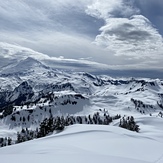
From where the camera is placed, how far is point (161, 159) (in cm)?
2278

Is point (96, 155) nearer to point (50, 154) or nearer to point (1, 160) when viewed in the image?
point (50, 154)

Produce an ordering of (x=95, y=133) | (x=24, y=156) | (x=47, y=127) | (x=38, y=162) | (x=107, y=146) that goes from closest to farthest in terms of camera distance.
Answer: (x=38, y=162) → (x=24, y=156) → (x=107, y=146) → (x=95, y=133) → (x=47, y=127)

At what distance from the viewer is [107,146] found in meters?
28.9

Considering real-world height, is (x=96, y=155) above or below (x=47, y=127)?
above

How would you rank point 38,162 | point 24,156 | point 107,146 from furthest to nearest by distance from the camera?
point 107,146 → point 24,156 → point 38,162

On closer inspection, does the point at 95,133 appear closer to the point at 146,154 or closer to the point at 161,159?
the point at 146,154

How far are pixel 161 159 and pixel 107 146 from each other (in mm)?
7835

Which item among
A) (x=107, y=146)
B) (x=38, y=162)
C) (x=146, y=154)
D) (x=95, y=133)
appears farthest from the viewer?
(x=95, y=133)

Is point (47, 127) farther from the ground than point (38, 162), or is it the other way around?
point (38, 162)

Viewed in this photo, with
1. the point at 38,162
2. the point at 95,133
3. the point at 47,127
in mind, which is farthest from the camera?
the point at 47,127

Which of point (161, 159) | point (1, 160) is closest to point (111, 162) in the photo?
point (161, 159)

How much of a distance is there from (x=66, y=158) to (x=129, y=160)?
6085mm

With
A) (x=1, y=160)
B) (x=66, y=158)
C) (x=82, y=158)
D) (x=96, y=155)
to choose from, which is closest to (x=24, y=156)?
(x=1, y=160)

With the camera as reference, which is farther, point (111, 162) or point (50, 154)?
point (50, 154)
